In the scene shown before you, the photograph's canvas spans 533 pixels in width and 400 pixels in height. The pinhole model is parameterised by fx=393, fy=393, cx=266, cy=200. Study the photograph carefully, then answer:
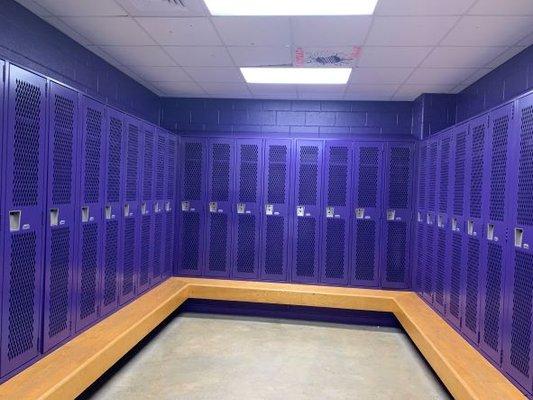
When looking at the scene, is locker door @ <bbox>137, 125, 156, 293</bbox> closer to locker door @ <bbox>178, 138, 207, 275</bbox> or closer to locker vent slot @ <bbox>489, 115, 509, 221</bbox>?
locker door @ <bbox>178, 138, 207, 275</bbox>

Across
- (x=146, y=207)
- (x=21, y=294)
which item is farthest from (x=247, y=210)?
(x=21, y=294)

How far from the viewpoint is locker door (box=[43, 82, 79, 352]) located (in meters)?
2.38

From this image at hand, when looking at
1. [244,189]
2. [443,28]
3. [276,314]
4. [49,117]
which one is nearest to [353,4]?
[443,28]

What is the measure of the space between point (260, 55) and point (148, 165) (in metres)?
1.52

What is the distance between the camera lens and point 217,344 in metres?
3.70

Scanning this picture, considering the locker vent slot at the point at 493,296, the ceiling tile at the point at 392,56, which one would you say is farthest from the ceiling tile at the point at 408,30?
the locker vent slot at the point at 493,296

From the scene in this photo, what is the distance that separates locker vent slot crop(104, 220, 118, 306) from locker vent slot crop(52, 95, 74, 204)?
65cm

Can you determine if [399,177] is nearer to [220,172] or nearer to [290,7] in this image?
[220,172]

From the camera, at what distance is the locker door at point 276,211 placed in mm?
4637

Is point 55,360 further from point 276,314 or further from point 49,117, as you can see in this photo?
point 276,314

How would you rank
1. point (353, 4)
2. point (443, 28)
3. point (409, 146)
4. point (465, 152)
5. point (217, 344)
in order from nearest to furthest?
point (353, 4) < point (443, 28) < point (465, 152) < point (217, 344) < point (409, 146)

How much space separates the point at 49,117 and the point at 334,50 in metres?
2.23

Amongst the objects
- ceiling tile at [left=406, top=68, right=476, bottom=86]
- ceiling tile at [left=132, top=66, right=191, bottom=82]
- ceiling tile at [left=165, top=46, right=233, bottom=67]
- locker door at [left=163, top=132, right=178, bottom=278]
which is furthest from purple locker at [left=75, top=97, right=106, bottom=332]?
ceiling tile at [left=406, top=68, right=476, bottom=86]

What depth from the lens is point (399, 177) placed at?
4.54 metres
